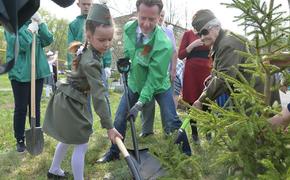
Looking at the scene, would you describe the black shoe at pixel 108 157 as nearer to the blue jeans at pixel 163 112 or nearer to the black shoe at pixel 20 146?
the blue jeans at pixel 163 112

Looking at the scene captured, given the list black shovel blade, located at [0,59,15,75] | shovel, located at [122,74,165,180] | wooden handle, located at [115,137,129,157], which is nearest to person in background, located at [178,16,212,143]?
shovel, located at [122,74,165,180]

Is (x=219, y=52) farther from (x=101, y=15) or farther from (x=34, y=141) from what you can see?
(x=34, y=141)

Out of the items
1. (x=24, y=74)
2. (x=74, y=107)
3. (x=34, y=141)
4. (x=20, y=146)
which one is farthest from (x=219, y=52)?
(x=20, y=146)

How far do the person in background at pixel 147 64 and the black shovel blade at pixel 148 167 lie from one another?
485mm

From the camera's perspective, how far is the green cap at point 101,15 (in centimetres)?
310

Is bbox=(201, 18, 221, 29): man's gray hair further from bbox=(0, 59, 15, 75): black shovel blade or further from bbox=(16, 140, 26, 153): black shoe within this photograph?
bbox=(16, 140, 26, 153): black shoe

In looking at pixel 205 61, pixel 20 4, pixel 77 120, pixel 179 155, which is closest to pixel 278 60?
pixel 179 155

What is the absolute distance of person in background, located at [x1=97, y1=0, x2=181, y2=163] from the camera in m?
3.85

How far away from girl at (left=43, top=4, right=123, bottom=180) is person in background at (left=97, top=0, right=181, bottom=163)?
2.17 ft

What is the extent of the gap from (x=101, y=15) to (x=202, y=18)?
924 mm

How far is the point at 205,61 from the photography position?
4898 mm

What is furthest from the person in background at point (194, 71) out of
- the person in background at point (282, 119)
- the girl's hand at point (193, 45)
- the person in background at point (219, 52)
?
the person in background at point (282, 119)

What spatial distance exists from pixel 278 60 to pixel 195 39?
116 inches

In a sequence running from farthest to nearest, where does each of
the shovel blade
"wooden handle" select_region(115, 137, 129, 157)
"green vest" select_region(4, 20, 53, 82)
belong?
1. "green vest" select_region(4, 20, 53, 82)
2. the shovel blade
3. "wooden handle" select_region(115, 137, 129, 157)
